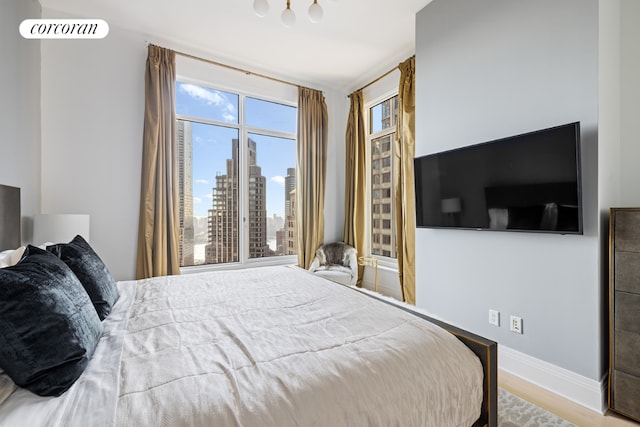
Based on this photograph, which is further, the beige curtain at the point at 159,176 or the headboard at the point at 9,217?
the beige curtain at the point at 159,176

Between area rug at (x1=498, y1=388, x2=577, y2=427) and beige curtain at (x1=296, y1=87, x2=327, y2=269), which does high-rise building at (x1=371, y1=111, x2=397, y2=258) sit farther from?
area rug at (x1=498, y1=388, x2=577, y2=427)

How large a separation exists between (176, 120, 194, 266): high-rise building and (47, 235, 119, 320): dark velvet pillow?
6.41 ft

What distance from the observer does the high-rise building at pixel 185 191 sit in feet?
12.0

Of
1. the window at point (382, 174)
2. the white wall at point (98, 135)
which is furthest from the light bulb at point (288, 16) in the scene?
the window at point (382, 174)

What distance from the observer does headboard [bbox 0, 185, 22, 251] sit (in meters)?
1.91

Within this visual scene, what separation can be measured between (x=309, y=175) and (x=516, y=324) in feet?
10.00

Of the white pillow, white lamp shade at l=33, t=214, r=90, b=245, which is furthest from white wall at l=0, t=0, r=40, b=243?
the white pillow

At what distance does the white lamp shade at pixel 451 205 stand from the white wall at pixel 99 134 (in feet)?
10.5

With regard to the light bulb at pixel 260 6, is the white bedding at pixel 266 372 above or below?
below

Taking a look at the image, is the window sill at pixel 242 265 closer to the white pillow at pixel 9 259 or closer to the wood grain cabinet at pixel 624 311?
the white pillow at pixel 9 259

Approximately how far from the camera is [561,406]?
185 cm

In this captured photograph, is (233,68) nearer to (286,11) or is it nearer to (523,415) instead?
(286,11)

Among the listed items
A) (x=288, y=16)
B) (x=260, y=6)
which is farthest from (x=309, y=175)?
(x=260, y=6)

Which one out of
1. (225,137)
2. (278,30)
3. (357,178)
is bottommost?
(357,178)
